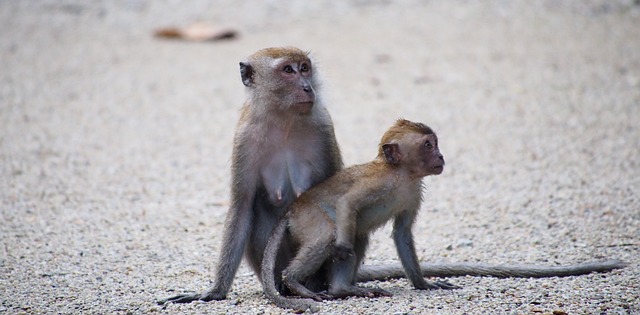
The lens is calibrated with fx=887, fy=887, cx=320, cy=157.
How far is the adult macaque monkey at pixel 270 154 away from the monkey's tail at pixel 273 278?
4.4 inches

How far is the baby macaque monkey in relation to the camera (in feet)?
17.1

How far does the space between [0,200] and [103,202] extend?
3.13 feet

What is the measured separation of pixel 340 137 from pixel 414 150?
487 centimetres

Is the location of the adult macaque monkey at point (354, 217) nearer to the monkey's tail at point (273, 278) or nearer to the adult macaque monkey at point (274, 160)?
the monkey's tail at point (273, 278)

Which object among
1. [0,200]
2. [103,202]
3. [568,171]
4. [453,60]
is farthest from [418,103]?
[0,200]

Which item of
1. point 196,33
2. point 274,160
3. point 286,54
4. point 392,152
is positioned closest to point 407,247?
point 392,152

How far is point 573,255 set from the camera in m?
6.30

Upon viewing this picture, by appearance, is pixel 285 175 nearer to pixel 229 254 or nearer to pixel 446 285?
pixel 229 254

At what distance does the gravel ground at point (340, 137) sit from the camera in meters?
5.92

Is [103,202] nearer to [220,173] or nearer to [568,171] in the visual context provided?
[220,173]

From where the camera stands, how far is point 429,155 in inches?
→ 205

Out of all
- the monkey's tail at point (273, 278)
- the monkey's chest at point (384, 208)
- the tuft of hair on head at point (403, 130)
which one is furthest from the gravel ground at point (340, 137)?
the tuft of hair on head at point (403, 130)

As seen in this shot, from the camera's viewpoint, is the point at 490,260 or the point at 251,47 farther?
the point at 251,47

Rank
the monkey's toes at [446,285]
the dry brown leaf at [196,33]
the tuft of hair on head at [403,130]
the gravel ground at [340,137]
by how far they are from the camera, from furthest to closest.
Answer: the dry brown leaf at [196,33] < the gravel ground at [340,137] < the monkey's toes at [446,285] < the tuft of hair on head at [403,130]
